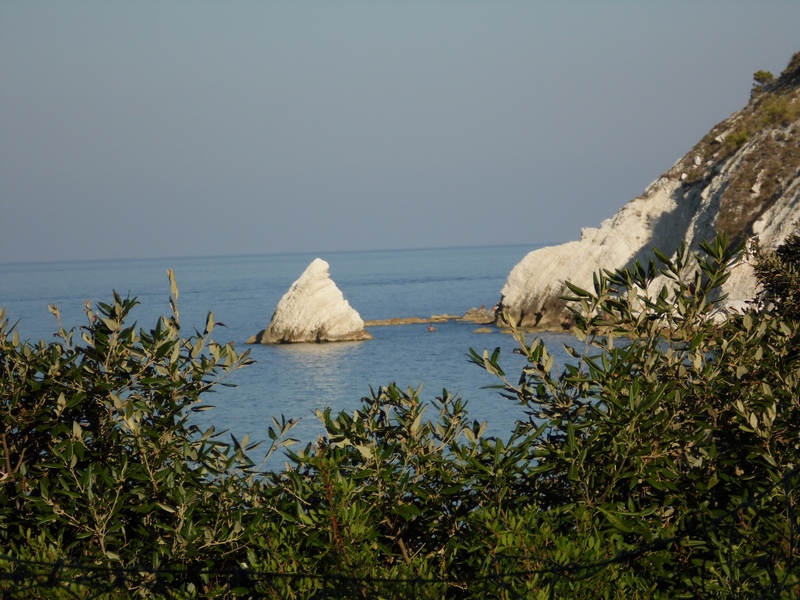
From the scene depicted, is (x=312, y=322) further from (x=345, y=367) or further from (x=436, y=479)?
(x=436, y=479)

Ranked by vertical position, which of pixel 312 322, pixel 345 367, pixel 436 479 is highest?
pixel 436 479

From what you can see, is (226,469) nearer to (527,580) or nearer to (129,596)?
(129,596)

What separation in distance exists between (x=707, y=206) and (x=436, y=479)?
164 ft

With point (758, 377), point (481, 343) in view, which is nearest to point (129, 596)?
point (758, 377)

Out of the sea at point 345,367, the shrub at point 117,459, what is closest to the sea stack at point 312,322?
the sea at point 345,367

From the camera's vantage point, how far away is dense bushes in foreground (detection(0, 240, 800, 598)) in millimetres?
5320

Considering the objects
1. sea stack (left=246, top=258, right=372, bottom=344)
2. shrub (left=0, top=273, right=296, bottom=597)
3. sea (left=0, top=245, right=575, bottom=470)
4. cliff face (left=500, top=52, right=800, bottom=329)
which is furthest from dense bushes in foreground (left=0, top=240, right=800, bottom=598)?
sea stack (left=246, top=258, right=372, bottom=344)

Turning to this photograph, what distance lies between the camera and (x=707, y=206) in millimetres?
52844

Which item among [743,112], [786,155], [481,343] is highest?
[743,112]

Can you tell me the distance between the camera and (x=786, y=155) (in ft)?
166

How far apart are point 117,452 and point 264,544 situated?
1.67 meters

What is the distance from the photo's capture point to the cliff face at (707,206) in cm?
4800

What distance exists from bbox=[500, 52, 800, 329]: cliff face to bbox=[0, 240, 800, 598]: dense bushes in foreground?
119 ft

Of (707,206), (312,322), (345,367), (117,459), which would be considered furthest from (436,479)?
(312,322)
